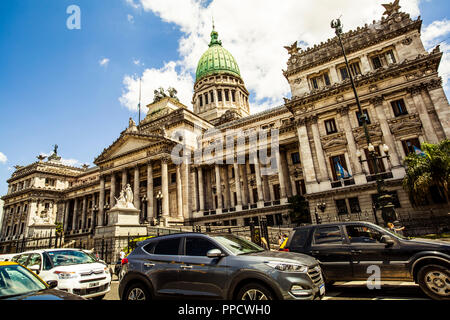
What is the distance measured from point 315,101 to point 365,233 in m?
23.1

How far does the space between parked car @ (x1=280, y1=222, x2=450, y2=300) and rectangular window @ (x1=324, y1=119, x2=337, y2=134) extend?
2114cm

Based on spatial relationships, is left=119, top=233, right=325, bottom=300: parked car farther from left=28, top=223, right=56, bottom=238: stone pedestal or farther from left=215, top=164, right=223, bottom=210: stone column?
left=215, top=164, right=223, bottom=210: stone column

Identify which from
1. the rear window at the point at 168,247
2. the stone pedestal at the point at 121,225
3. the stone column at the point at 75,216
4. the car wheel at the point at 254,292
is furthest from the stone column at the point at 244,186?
the stone column at the point at 75,216

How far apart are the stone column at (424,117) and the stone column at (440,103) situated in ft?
2.37

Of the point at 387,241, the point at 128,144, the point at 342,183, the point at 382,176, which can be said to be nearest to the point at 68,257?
the point at 387,241

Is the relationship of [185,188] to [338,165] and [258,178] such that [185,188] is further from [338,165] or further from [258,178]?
[338,165]

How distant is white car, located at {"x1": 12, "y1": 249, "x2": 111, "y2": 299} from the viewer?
309 inches

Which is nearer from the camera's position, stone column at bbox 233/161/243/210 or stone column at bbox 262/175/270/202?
stone column at bbox 233/161/243/210

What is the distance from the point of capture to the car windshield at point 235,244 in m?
5.72

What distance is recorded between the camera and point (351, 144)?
25.4 metres

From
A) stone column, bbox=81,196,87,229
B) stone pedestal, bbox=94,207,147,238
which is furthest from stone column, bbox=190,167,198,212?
stone column, bbox=81,196,87,229

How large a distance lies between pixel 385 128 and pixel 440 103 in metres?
4.61

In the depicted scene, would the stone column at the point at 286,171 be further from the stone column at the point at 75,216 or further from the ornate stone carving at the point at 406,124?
the stone column at the point at 75,216
